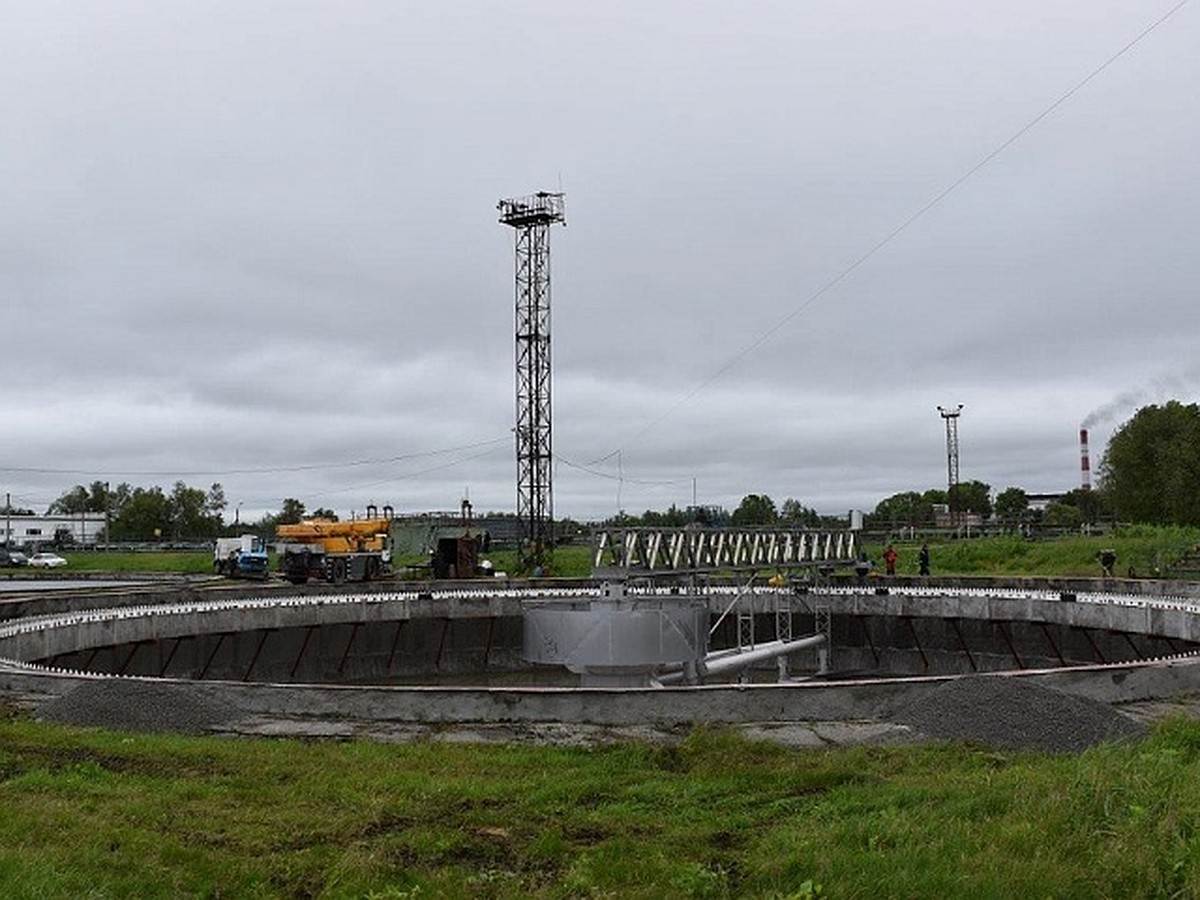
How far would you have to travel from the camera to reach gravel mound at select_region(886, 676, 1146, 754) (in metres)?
12.2

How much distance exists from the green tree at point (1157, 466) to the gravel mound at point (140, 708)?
7155 cm

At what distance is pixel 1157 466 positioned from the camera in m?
78.6

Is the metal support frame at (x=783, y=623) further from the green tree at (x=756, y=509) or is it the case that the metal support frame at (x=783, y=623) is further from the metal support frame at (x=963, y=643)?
the green tree at (x=756, y=509)

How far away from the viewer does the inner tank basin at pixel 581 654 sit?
14461mm

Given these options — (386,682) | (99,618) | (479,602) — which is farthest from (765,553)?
(99,618)

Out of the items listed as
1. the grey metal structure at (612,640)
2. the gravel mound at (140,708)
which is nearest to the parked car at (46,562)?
the grey metal structure at (612,640)

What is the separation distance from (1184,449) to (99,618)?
6926 cm

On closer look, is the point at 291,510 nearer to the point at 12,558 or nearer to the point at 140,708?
the point at 12,558

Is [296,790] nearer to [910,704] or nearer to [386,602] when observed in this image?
[910,704]

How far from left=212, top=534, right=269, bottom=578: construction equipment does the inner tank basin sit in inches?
732

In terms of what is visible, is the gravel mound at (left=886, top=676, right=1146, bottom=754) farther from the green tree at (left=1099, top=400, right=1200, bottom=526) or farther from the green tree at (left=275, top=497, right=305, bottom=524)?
the green tree at (left=275, top=497, right=305, bottom=524)

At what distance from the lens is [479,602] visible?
37.6 m

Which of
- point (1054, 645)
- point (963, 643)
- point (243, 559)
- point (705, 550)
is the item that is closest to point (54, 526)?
point (243, 559)

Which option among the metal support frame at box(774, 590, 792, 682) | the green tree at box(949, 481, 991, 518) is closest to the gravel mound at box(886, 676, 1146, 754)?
A: the metal support frame at box(774, 590, 792, 682)
